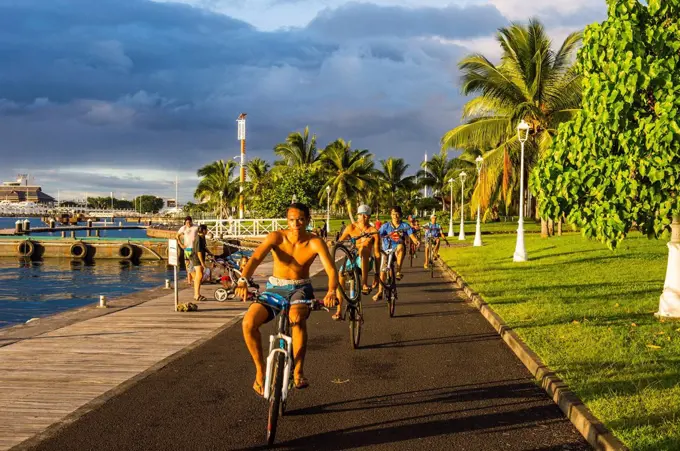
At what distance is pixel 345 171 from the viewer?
67.6 meters

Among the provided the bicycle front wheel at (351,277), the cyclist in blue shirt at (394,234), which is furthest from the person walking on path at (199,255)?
the bicycle front wheel at (351,277)

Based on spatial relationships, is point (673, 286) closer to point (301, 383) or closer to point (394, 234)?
point (394, 234)

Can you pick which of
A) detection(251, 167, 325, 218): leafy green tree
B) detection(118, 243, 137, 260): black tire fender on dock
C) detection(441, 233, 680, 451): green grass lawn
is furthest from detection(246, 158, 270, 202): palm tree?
detection(441, 233, 680, 451): green grass lawn

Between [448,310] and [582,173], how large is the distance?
428 centimetres

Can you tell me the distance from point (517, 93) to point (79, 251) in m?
35.8

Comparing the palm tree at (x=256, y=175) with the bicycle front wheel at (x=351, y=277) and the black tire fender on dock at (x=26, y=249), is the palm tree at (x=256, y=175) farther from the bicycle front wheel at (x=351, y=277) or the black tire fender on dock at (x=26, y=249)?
the bicycle front wheel at (x=351, y=277)

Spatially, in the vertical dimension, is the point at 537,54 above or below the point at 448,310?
above

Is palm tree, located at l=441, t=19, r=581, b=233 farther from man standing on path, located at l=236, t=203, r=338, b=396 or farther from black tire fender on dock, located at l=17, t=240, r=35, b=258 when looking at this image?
black tire fender on dock, located at l=17, t=240, r=35, b=258

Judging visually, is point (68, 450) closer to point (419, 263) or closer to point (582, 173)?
point (582, 173)

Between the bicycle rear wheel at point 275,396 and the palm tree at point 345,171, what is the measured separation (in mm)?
59334

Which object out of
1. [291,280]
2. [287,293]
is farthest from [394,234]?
[287,293]

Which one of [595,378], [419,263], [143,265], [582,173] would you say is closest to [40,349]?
[595,378]

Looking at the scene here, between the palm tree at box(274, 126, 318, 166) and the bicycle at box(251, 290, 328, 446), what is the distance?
6545cm

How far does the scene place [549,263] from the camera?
23.5 metres
